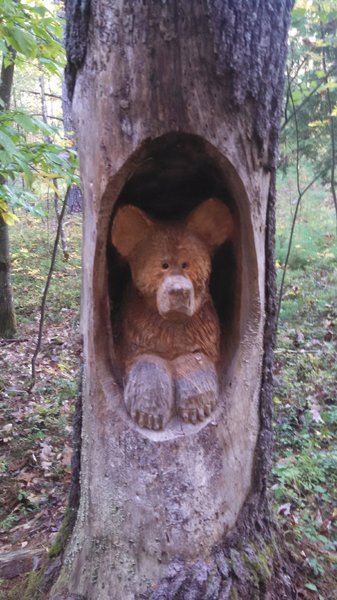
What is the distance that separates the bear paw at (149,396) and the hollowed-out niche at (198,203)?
112 millimetres

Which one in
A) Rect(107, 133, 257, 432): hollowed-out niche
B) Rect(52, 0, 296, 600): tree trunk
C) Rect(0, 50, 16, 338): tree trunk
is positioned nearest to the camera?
Rect(52, 0, 296, 600): tree trunk

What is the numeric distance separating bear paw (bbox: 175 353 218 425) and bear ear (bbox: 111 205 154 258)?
0.61m

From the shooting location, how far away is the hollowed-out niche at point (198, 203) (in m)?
1.79

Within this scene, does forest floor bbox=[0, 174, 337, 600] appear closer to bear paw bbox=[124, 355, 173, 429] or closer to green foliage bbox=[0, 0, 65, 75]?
bear paw bbox=[124, 355, 173, 429]

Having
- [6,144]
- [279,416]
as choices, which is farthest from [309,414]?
[6,144]

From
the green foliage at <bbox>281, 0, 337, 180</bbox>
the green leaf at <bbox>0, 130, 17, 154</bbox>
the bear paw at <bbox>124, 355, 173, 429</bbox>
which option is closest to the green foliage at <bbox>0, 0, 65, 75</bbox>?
the green leaf at <bbox>0, 130, 17, 154</bbox>

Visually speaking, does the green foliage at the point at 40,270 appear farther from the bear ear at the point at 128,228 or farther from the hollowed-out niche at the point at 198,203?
the bear ear at the point at 128,228

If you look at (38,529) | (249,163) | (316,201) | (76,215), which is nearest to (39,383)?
(38,529)

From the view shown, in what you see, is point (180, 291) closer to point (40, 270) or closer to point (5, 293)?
point (5, 293)

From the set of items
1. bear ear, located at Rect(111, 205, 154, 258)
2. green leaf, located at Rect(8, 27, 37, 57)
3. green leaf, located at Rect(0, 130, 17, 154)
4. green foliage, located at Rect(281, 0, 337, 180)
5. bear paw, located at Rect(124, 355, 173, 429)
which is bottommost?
bear paw, located at Rect(124, 355, 173, 429)

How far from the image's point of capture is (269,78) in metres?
1.79

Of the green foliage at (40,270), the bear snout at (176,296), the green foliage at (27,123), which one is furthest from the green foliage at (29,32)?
the green foliage at (40,270)

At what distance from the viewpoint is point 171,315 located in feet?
6.54

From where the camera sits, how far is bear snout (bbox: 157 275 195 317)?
188cm
